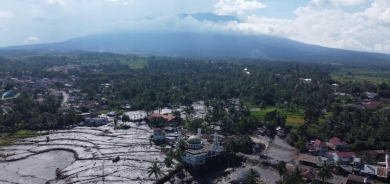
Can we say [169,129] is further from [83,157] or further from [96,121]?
[83,157]

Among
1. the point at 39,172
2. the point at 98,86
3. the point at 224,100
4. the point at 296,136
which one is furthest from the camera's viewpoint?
the point at 98,86

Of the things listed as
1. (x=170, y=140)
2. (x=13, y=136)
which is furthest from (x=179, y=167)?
(x=13, y=136)

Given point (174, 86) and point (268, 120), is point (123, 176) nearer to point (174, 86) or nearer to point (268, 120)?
point (268, 120)

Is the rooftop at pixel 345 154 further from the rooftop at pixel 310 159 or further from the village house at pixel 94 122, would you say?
the village house at pixel 94 122

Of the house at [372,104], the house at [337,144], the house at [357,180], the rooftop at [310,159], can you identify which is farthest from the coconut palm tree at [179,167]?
the house at [372,104]

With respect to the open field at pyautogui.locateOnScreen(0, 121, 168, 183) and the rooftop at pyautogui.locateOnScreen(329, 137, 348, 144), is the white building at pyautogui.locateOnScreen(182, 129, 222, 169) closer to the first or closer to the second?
the open field at pyautogui.locateOnScreen(0, 121, 168, 183)

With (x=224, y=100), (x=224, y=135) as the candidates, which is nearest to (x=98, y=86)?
(x=224, y=100)
